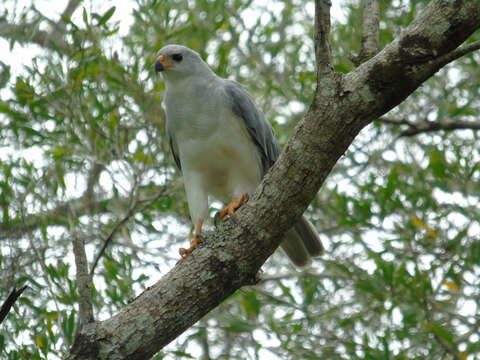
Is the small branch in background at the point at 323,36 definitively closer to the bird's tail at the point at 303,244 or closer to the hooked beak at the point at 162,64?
the bird's tail at the point at 303,244

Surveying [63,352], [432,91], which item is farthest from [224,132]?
[432,91]

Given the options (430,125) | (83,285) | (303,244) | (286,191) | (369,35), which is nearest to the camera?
(286,191)

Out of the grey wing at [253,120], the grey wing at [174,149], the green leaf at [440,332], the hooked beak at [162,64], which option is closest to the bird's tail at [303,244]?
the grey wing at [253,120]

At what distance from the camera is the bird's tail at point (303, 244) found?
5.33 meters

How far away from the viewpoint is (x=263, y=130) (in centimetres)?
529

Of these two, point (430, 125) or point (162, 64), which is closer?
point (162, 64)

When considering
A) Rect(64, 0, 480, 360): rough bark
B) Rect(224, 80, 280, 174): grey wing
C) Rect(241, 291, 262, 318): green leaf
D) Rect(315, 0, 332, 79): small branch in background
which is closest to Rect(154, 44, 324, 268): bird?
Rect(224, 80, 280, 174): grey wing

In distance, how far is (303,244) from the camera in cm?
540

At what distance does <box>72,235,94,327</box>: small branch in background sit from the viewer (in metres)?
3.35

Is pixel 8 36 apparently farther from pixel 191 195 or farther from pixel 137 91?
pixel 191 195

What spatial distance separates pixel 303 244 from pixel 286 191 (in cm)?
211

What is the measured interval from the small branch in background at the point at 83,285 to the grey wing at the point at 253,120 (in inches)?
78.9

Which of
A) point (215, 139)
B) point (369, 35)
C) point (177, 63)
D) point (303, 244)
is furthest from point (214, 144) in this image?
point (369, 35)

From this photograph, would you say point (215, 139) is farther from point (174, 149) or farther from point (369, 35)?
point (369, 35)
